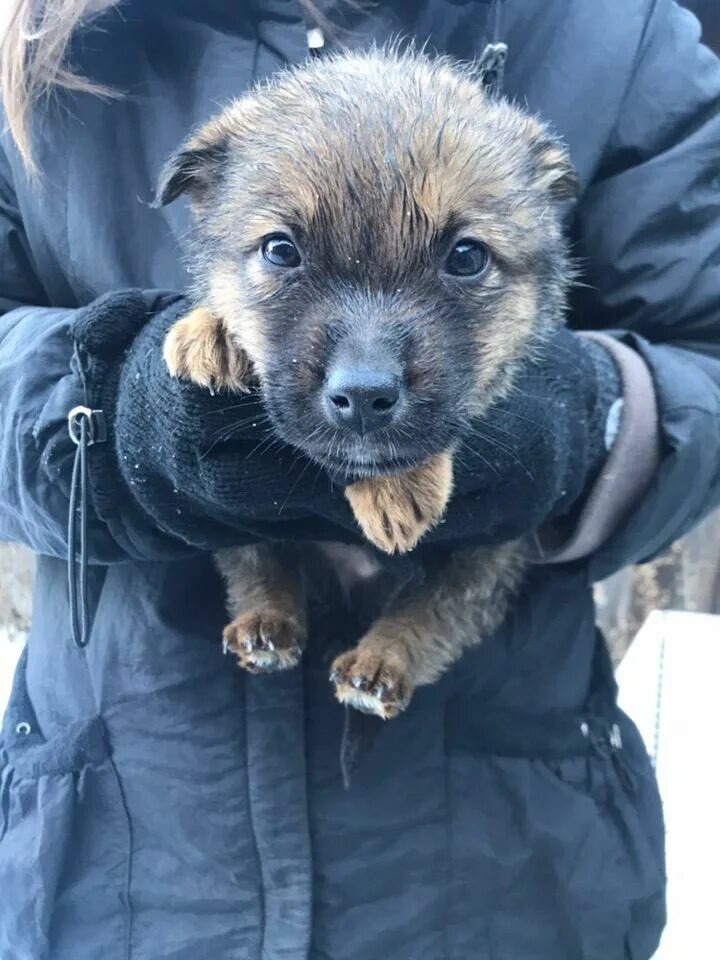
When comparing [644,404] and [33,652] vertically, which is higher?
[644,404]

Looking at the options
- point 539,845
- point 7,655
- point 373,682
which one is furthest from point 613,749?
point 7,655

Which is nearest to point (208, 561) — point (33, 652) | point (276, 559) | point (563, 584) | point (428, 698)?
point (276, 559)

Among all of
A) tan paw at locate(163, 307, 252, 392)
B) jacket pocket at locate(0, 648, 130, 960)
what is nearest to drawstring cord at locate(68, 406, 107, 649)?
tan paw at locate(163, 307, 252, 392)

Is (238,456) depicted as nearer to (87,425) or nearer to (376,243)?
(87,425)

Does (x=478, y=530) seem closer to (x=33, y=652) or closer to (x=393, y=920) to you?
(x=393, y=920)

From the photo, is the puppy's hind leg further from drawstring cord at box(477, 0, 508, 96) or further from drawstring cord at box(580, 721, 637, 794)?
drawstring cord at box(477, 0, 508, 96)

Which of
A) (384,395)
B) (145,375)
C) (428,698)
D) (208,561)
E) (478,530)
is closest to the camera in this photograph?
(384,395)

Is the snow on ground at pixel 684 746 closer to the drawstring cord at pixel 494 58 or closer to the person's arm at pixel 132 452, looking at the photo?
the person's arm at pixel 132 452

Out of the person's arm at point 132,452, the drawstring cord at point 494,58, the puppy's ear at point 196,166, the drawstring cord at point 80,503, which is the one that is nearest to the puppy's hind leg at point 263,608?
the person's arm at point 132,452
